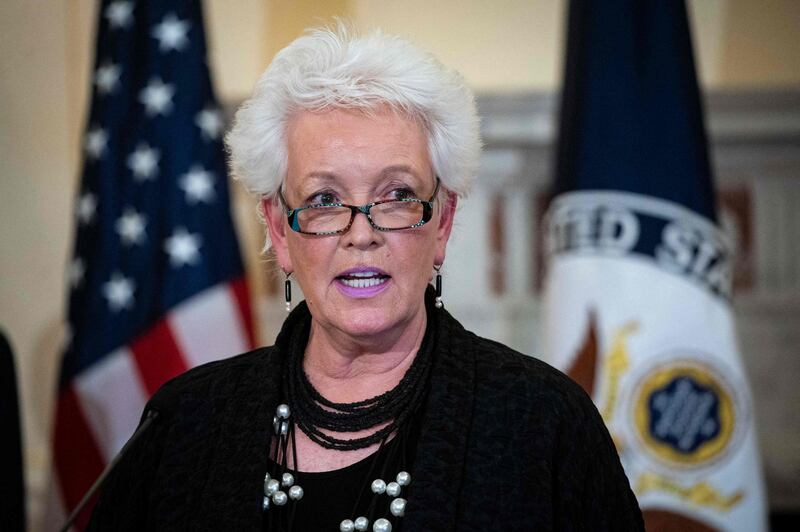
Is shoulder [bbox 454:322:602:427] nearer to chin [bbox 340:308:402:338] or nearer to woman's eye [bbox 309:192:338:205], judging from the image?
chin [bbox 340:308:402:338]

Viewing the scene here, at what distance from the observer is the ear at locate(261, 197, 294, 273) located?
4.95ft

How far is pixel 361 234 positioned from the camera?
135 cm

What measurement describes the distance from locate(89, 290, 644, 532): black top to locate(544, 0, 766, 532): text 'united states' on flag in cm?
122

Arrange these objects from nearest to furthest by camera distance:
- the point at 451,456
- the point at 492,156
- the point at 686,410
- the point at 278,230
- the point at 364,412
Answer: the point at 451,456
the point at 364,412
the point at 278,230
the point at 686,410
the point at 492,156

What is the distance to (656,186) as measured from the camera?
2625 millimetres

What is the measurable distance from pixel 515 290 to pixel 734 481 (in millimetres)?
962

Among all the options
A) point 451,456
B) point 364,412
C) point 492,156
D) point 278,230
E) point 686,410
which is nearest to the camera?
point 451,456

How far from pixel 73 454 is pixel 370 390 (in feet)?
5.36

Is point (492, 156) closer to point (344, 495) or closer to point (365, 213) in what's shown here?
point (365, 213)

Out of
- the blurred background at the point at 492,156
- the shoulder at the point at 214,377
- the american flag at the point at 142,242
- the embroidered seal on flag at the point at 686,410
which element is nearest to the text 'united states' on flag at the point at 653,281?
the embroidered seal on flag at the point at 686,410

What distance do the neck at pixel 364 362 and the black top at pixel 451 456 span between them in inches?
2.1

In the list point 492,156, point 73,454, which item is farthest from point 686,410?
point 73,454

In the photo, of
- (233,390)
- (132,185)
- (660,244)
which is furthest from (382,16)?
(233,390)

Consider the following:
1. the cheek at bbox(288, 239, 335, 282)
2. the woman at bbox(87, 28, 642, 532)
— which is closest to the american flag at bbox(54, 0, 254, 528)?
the woman at bbox(87, 28, 642, 532)
